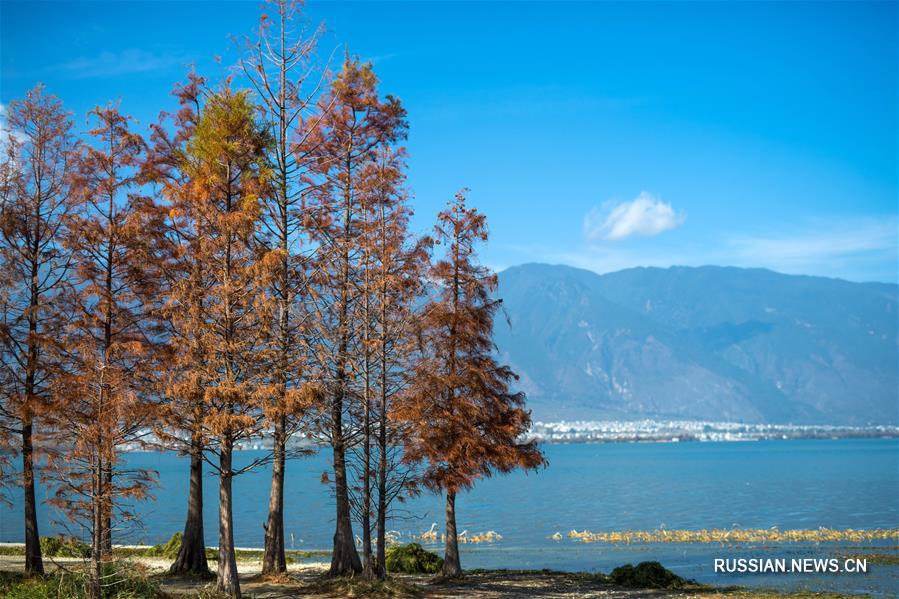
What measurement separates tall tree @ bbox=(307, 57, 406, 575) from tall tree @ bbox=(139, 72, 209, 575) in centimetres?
363

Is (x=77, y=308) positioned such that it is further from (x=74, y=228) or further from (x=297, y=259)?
(x=297, y=259)

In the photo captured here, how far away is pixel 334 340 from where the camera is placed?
24594 millimetres

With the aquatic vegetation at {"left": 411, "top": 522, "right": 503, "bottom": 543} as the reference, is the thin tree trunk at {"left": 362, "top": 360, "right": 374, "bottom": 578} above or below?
above

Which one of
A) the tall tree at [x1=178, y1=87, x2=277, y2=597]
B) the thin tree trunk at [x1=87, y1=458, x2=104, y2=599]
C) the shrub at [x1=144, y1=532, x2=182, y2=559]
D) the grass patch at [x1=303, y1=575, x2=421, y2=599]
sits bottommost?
the grass patch at [x1=303, y1=575, x2=421, y2=599]

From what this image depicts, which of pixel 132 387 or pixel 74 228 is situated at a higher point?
pixel 74 228

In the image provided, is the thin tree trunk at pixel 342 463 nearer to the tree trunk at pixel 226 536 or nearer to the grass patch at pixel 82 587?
the tree trunk at pixel 226 536

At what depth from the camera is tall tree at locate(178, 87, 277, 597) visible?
2095 cm

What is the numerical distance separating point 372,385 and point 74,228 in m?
10.1

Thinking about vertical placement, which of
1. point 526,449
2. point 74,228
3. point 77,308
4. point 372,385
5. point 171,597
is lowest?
point 171,597

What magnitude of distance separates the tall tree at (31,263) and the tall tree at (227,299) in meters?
4.52

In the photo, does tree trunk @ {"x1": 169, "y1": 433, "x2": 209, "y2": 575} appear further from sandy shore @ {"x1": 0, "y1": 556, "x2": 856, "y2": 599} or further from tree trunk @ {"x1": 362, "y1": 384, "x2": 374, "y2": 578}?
tree trunk @ {"x1": 362, "y1": 384, "x2": 374, "y2": 578}

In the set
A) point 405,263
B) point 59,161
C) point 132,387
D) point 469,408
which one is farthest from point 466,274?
point 59,161

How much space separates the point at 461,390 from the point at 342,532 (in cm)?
607

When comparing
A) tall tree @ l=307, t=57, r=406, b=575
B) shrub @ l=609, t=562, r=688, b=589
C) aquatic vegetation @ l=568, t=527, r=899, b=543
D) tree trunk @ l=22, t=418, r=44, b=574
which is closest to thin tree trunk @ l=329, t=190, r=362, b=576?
tall tree @ l=307, t=57, r=406, b=575
